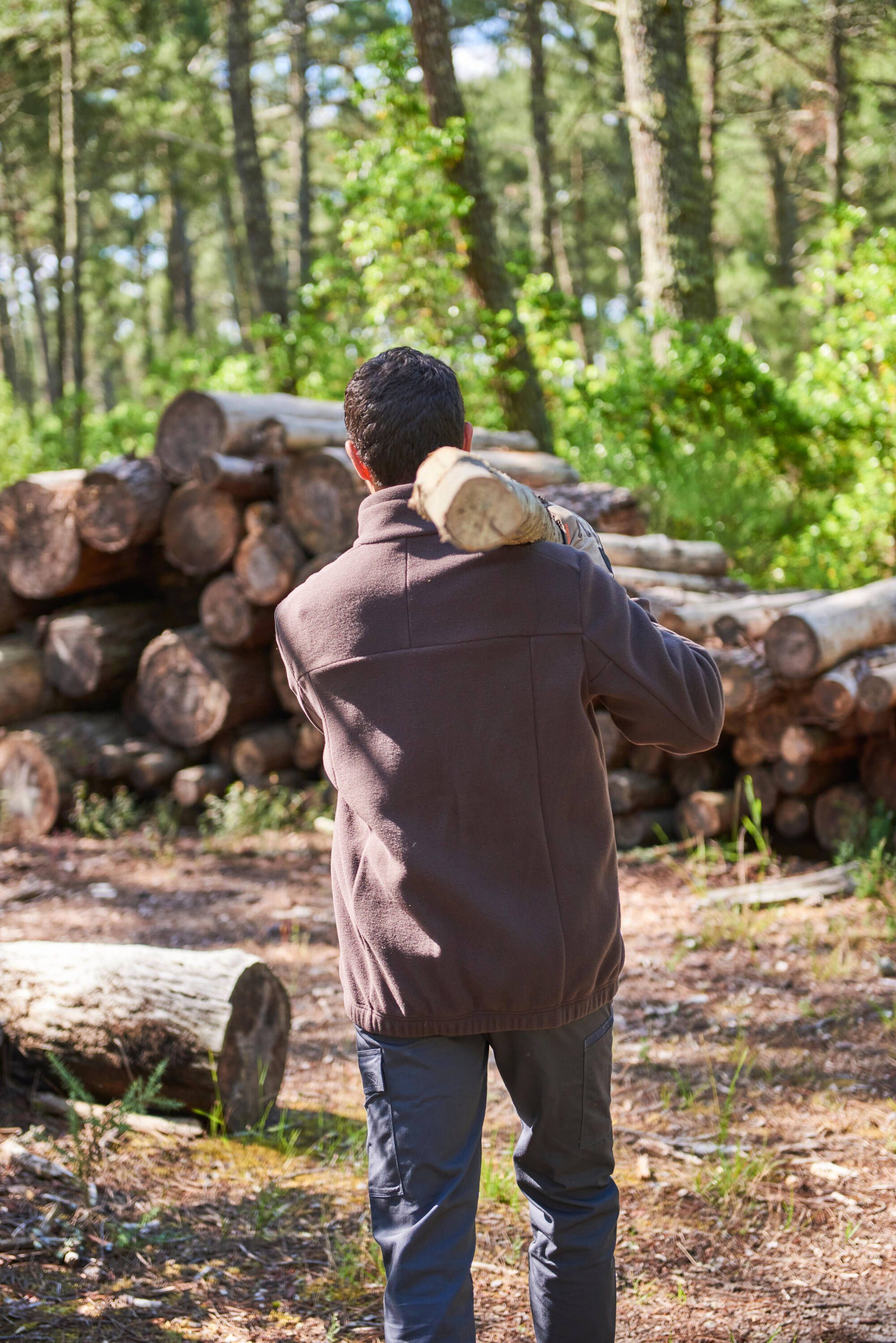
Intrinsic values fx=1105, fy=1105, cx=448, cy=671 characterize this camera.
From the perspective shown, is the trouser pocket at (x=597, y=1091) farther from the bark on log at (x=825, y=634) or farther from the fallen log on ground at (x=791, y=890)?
the bark on log at (x=825, y=634)

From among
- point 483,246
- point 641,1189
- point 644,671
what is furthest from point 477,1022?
point 483,246

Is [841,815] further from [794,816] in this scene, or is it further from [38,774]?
[38,774]

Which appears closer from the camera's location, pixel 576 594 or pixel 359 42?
pixel 576 594

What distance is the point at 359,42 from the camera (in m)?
20.3

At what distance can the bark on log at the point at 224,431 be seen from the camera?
6422 millimetres

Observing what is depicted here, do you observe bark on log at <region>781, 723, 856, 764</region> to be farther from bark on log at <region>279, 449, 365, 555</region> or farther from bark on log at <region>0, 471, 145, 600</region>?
bark on log at <region>0, 471, 145, 600</region>

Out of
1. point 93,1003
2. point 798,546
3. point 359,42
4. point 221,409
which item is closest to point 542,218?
point 359,42

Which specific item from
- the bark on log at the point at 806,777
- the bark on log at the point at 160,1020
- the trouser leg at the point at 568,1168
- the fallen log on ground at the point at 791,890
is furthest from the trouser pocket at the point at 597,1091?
the bark on log at the point at 806,777

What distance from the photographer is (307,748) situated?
6.76 meters

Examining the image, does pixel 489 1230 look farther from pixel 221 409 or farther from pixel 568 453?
pixel 568 453

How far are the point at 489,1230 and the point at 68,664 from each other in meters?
4.87

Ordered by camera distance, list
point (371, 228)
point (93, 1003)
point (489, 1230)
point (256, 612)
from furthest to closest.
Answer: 1. point (371, 228)
2. point (256, 612)
3. point (93, 1003)
4. point (489, 1230)

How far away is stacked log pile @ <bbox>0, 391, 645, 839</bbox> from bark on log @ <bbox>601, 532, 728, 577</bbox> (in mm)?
452

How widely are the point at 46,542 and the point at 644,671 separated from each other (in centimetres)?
563
